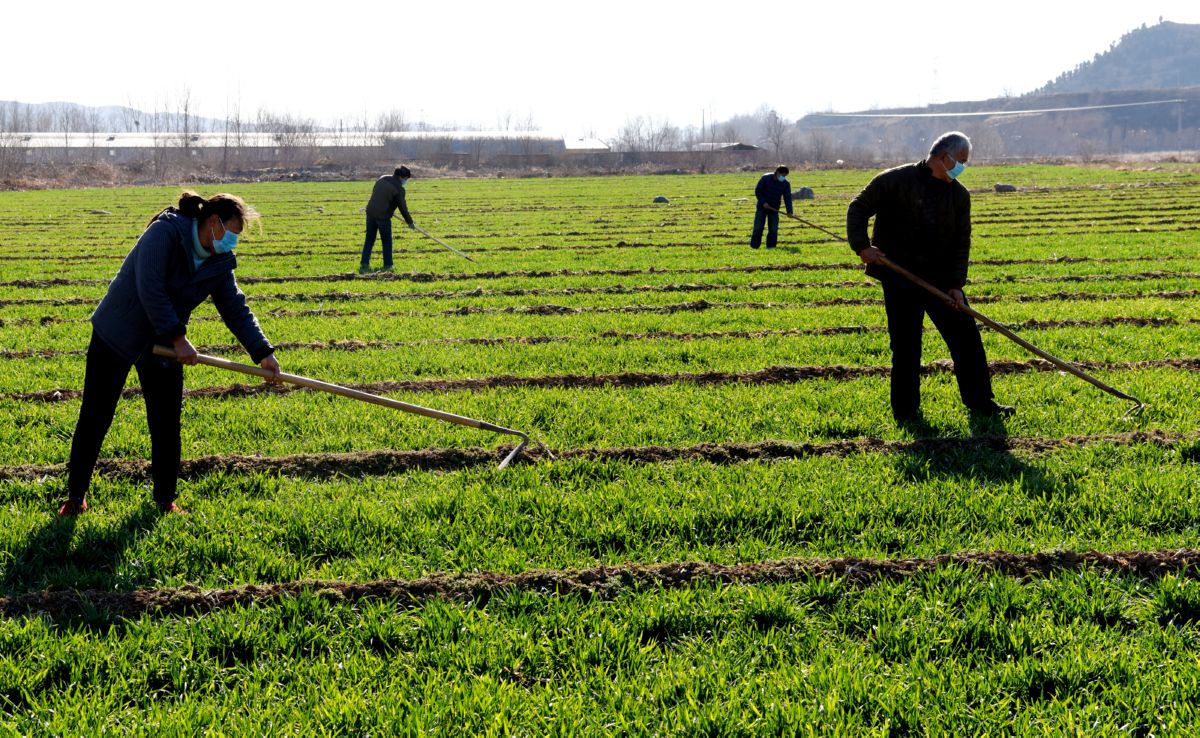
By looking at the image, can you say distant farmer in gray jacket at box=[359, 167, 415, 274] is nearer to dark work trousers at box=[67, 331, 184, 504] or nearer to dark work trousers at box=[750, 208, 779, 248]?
dark work trousers at box=[750, 208, 779, 248]

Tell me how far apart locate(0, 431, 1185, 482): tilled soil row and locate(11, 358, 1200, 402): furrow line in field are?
6.54 feet

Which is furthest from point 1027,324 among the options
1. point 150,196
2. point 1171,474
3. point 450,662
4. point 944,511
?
point 150,196

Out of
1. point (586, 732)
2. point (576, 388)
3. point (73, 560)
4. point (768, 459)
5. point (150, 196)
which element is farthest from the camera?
point (150, 196)

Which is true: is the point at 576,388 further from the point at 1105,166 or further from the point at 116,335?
the point at 1105,166

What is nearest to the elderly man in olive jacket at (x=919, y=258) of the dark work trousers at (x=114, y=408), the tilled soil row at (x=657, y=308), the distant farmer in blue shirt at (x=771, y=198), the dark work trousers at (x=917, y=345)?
the dark work trousers at (x=917, y=345)

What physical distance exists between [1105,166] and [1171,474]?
65.4 meters

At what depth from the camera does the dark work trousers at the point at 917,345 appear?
7102 mm

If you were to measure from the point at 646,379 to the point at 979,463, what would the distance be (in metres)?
3.42

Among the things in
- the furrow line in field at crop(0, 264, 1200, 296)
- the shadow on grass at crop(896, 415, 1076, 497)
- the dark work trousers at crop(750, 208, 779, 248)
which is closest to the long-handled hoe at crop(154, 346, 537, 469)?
the shadow on grass at crop(896, 415, 1076, 497)

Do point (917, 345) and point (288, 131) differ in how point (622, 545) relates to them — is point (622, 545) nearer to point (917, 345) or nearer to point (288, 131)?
point (917, 345)

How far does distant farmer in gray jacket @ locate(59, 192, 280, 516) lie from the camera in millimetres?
5098

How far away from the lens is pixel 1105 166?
6166 cm

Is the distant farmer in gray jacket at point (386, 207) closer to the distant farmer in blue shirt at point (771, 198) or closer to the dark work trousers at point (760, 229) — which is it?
the distant farmer in blue shirt at point (771, 198)

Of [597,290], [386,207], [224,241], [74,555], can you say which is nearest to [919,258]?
[224,241]
